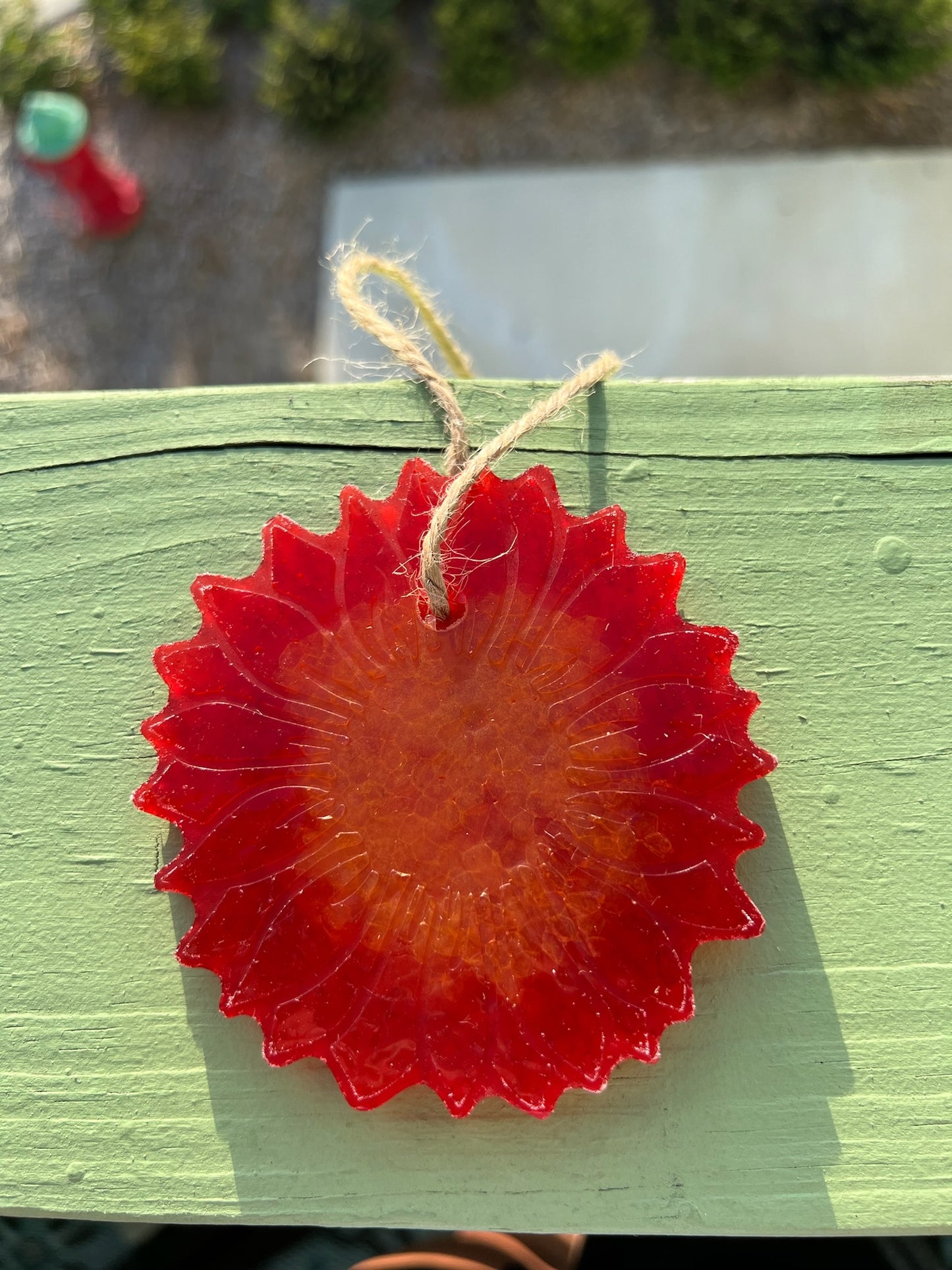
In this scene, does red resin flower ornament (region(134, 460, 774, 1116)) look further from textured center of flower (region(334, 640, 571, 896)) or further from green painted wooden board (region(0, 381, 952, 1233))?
green painted wooden board (region(0, 381, 952, 1233))

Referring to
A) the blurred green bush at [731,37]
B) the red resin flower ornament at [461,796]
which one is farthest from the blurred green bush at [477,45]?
the red resin flower ornament at [461,796]

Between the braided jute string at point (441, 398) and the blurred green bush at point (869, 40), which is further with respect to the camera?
the blurred green bush at point (869, 40)

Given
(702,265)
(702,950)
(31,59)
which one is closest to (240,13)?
(31,59)

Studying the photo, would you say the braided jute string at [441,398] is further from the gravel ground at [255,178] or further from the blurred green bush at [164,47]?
the blurred green bush at [164,47]

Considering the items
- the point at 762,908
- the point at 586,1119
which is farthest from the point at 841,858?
the point at 586,1119

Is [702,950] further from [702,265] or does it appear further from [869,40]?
[869,40]

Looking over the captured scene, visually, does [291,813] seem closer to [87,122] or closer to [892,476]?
[892,476]
